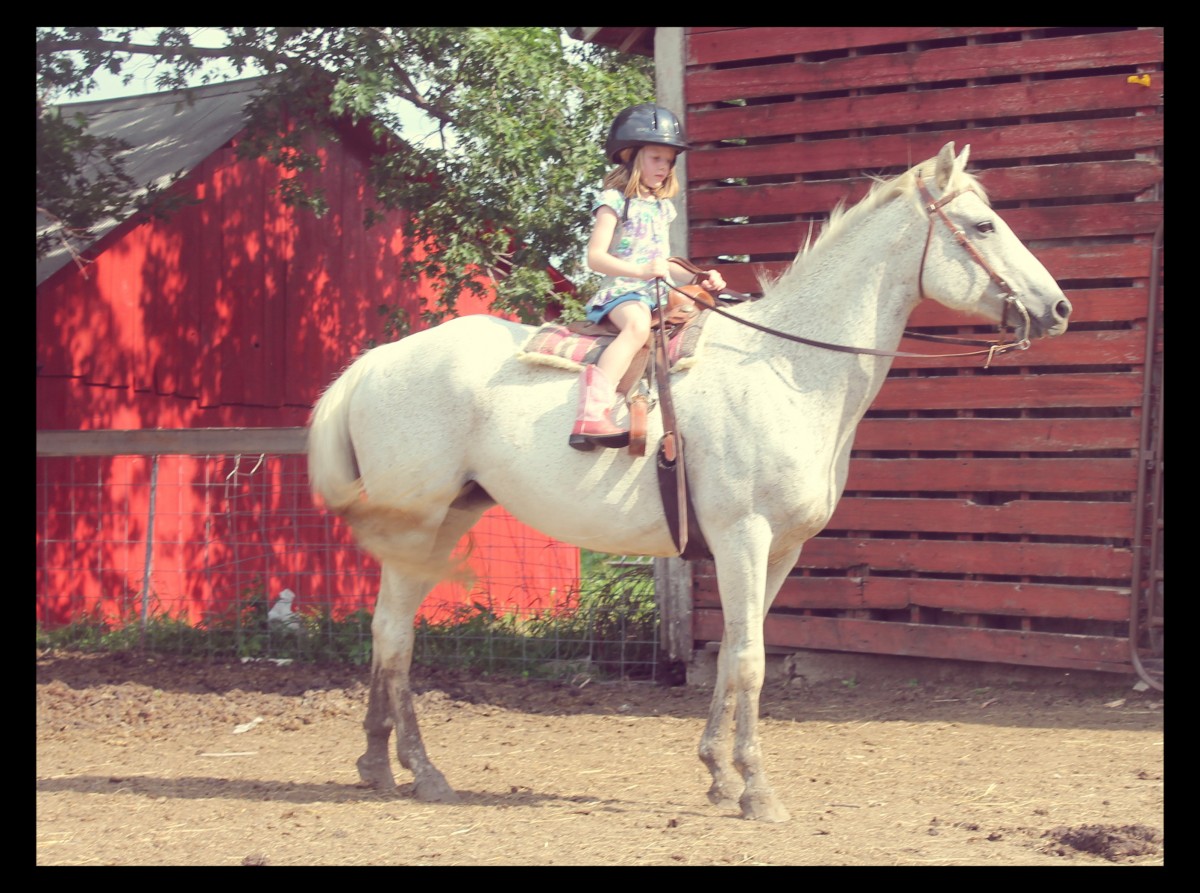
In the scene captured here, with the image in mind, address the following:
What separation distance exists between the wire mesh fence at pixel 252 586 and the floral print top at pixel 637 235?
3.14m

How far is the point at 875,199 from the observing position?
16.5 ft

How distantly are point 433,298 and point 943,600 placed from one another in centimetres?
717

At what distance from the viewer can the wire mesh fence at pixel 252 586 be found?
27.2 ft

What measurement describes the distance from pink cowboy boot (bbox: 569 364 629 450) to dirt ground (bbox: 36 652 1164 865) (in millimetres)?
1508

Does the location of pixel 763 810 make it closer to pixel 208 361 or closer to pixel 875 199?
pixel 875 199

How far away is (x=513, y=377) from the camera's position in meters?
5.27

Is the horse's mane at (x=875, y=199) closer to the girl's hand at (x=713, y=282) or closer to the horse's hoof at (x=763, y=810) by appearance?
the girl's hand at (x=713, y=282)

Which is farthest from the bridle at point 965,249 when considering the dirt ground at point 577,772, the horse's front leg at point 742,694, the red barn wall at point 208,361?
the red barn wall at point 208,361

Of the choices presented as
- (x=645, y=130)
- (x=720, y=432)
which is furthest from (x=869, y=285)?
(x=645, y=130)

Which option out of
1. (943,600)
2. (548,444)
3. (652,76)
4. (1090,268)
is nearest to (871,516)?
(943,600)

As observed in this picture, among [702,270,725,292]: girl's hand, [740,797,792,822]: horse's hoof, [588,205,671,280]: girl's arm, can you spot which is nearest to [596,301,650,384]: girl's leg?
[588,205,671,280]: girl's arm

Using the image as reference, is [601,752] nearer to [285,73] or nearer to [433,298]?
[285,73]

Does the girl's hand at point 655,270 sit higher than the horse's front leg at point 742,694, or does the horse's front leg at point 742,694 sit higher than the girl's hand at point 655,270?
the girl's hand at point 655,270

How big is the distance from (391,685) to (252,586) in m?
5.04
